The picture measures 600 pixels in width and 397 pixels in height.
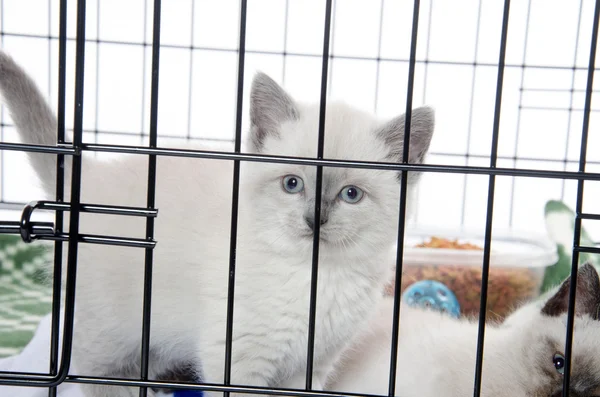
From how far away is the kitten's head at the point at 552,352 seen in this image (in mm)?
1207

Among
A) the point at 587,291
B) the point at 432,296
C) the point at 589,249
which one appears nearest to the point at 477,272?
the point at 432,296

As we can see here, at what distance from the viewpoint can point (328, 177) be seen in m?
1.24

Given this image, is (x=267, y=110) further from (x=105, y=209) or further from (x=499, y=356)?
(x=499, y=356)

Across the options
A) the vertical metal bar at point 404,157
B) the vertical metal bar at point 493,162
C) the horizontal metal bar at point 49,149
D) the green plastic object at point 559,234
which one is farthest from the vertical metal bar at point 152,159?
the green plastic object at point 559,234

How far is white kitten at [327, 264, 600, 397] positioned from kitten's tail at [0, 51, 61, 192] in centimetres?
87

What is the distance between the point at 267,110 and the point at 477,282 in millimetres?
1122

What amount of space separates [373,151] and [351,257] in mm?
239

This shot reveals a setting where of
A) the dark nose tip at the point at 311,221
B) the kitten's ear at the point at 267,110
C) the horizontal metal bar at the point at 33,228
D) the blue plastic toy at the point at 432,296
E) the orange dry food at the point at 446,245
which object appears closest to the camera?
the horizontal metal bar at the point at 33,228

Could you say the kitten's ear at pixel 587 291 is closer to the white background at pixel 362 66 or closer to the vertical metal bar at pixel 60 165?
the vertical metal bar at pixel 60 165

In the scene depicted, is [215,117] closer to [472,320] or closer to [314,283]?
[472,320]

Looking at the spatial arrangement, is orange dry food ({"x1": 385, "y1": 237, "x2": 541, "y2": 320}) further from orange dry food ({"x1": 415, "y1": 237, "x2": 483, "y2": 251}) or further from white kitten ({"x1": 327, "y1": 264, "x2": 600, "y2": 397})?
white kitten ({"x1": 327, "y1": 264, "x2": 600, "y2": 397})

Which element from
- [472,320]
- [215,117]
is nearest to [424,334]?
[472,320]

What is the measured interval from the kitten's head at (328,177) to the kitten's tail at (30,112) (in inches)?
17.8

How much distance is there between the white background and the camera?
7.79 feet
